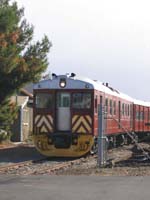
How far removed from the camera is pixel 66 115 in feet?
83.0

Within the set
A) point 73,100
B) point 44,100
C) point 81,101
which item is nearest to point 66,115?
point 73,100

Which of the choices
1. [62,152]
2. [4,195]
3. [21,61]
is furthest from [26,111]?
[4,195]

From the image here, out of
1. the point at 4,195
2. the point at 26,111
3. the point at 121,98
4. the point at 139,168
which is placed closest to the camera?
the point at 4,195

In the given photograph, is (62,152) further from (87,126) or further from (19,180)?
(19,180)

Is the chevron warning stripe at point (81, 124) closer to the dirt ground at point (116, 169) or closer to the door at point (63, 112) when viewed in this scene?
the door at point (63, 112)

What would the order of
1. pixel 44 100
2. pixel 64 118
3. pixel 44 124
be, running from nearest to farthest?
pixel 64 118, pixel 44 124, pixel 44 100

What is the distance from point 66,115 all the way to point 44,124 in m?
0.98

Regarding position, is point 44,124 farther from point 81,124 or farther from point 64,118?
point 81,124

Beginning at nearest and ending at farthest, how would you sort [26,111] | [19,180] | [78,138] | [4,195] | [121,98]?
[4,195] → [19,180] → [78,138] → [121,98] → [26,111]

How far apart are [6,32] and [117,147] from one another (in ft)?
26.7

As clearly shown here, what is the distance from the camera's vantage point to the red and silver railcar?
25.0 m

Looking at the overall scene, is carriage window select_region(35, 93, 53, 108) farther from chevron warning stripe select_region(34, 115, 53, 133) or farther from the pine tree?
the pine tree

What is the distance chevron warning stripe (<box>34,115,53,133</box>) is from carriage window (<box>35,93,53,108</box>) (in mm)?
462

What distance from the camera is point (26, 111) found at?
45156 millimetres
